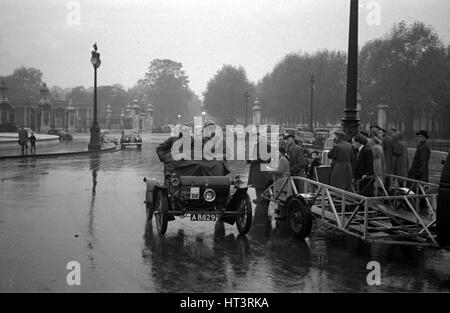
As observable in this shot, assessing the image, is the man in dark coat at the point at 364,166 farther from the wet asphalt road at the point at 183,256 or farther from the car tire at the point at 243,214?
the car tire at the point at 243,214

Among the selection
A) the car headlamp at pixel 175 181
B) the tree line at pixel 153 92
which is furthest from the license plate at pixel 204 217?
the tree line at pixel 153 92

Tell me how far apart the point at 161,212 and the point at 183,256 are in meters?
1.46

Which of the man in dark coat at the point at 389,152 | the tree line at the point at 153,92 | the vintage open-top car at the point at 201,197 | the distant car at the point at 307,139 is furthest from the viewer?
the tree line at the point at 153,92

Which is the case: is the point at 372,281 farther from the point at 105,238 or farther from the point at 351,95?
the point at 351,95

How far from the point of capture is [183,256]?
7602 millimetres

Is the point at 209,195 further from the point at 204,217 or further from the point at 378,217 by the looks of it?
the point at 378,217

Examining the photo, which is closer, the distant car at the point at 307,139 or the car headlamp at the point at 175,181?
the car headlamp at the point at 175,181

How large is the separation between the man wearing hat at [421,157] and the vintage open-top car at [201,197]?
481 cm

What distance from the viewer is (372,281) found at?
21.1 feet

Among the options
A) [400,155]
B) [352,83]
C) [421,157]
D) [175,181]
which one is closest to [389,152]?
[400,155]

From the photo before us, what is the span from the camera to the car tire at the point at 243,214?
→ 8.89 metres

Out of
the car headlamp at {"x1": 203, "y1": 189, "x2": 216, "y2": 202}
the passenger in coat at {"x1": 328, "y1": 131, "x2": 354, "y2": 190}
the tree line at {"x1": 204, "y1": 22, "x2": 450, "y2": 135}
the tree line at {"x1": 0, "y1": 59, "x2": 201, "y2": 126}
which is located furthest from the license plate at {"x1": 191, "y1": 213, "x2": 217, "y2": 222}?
the tree line at {"x1": 0, "y1": 59, "x2": 201, "y2": 126}
